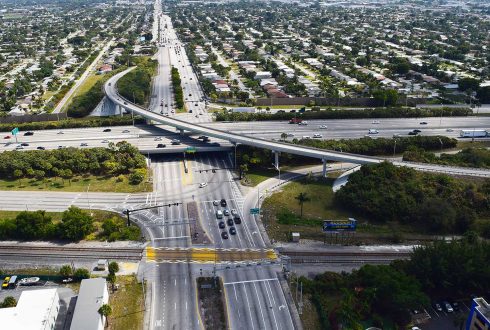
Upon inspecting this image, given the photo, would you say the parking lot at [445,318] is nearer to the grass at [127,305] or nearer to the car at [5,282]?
the grass at [127,305]

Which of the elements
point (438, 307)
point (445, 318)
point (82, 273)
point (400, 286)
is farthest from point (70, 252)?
point (445, 318)

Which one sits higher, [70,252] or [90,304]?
[90,304]

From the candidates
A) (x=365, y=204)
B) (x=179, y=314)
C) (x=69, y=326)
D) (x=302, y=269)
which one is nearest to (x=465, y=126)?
(x=365, y=204)

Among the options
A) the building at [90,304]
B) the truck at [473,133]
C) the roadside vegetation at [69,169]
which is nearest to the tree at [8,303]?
the building at [90,304]

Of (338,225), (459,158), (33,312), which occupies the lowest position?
(33,312)

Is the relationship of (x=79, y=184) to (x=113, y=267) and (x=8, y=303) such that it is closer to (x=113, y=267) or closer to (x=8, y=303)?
(x=113, y=267)
